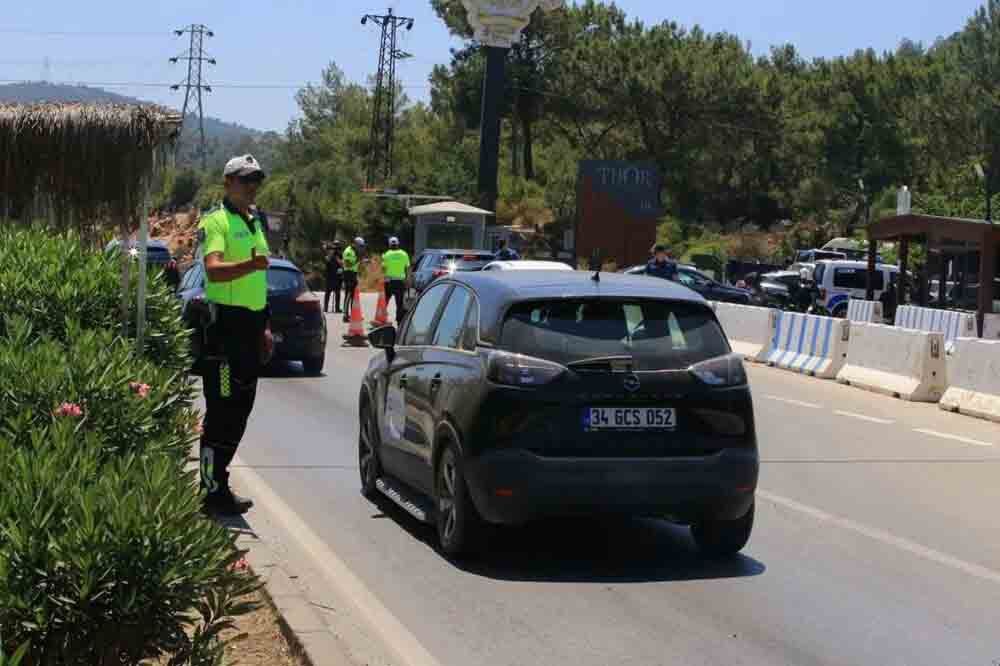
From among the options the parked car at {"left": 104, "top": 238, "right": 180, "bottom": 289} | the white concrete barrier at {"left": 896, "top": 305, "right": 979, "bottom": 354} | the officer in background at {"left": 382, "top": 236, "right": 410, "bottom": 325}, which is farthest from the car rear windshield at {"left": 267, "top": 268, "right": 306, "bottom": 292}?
the white concrete barrier at {"left": 896, "top": 305, "right": 979, "bottom": 354}

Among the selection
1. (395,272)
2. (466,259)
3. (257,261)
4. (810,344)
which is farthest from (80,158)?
(466,259)

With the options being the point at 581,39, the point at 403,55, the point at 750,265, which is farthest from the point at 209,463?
the point at 403,55

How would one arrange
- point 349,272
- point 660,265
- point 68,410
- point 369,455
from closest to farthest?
point 68,410 → point 369,455 → point 660,265 → point 349,272

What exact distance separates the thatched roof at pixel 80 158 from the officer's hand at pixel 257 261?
218 cm

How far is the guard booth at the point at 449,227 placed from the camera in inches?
2169

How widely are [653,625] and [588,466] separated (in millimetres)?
1158

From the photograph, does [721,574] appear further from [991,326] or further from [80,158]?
[991,326]

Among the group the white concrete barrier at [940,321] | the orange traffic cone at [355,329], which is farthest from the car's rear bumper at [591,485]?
the white concrete barrier at [940,321]

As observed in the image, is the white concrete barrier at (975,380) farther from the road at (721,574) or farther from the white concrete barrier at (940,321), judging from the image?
the white concrete barrier at (940,321)

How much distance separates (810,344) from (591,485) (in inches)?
631

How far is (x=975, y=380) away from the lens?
1828 cm

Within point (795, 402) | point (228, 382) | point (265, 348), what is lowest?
point (795, 402)

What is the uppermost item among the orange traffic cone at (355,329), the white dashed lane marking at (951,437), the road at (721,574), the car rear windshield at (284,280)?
the car rear windshield at (284,280)

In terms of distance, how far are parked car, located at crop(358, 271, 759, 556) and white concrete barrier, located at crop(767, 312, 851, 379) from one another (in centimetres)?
1389
